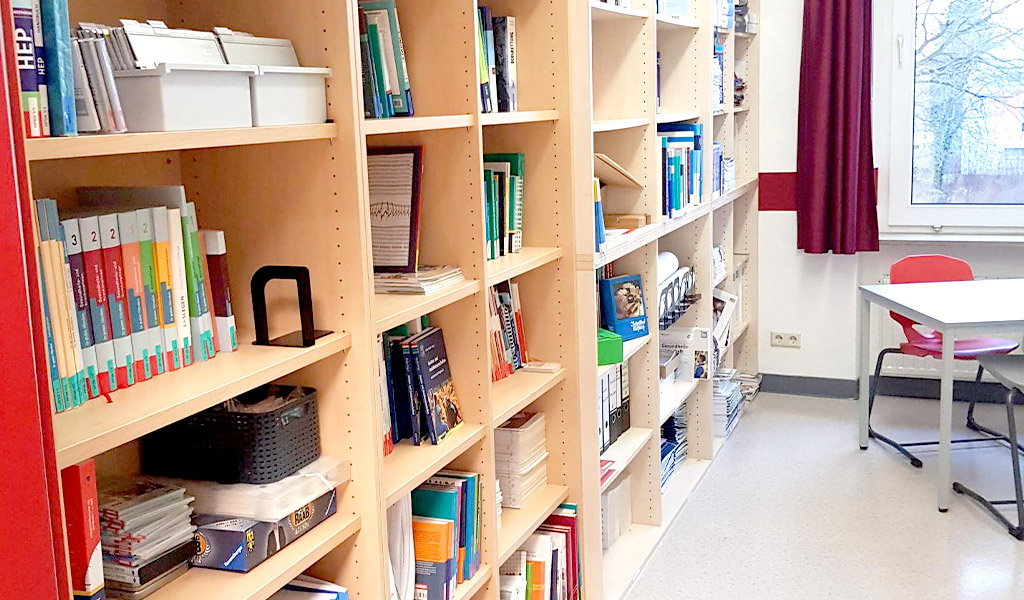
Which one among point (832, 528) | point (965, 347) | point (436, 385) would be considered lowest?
point (832, 528)

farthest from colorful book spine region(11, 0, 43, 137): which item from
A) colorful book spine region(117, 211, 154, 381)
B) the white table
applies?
the white table

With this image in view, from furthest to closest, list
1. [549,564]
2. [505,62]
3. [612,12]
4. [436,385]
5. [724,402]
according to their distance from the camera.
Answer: [724,402]
[612,12]
[549,564]
[505,62]
[436,385]

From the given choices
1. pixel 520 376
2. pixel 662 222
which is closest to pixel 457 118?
pixel 520 376

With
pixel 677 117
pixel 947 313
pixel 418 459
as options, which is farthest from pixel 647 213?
pixel 418 459

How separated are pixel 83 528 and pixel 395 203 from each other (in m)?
1.05

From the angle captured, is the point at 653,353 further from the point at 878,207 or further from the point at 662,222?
the point at 878,207

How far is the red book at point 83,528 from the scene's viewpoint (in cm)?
121

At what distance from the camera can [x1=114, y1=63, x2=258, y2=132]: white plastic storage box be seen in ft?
4.31

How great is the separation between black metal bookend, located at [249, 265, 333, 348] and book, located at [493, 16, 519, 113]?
3.29 ft

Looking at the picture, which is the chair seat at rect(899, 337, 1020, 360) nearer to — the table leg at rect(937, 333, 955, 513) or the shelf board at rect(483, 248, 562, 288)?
the table leg at rect(937, 333, 955, 513)

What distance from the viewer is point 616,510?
344cm

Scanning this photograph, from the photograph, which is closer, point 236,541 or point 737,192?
point 236,541

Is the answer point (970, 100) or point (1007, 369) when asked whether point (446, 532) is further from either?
point (970, 100)

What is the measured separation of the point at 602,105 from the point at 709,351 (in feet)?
3.98
